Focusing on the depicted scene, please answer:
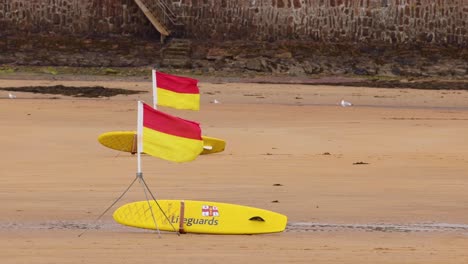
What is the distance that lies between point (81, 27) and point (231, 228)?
29.0 meters

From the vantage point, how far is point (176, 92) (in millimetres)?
19453

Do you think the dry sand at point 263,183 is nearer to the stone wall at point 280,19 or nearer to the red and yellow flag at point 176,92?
the red and yellow flag at point 176,92

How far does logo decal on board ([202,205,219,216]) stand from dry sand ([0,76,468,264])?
27cm

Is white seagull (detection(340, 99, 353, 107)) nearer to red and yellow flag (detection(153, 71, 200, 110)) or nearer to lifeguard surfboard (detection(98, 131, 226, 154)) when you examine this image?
lifeguard surfboard (detection(98, 131, 226, 154))

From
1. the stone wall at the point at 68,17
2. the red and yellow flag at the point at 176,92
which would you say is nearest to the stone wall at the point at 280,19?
the stone wall at the point at 68,17

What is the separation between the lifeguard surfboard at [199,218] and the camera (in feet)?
47.2

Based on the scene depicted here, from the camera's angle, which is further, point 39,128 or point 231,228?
point 39,128

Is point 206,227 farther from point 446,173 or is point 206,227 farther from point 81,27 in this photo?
point 81,27

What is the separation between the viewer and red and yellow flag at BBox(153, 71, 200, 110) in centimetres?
1920

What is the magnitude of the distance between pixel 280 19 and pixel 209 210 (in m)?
28.6

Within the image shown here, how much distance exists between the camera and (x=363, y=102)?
3303cm

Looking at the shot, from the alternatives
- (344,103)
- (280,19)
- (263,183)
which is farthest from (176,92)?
(280,19)

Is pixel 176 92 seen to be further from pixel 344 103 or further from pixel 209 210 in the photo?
pixel 344 103

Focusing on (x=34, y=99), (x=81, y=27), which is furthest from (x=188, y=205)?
(x=81, y=27)
